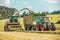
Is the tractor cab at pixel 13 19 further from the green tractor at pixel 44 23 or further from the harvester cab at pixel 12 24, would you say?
the green tractor at pixel 44 23

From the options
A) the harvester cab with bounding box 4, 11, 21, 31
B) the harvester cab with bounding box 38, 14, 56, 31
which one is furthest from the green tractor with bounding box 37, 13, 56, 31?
the harvester cab with bounding box 4, 11, 21, 31

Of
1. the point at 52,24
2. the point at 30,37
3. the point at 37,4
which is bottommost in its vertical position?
the point at 30,37

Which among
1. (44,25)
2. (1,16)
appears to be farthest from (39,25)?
(1,16)

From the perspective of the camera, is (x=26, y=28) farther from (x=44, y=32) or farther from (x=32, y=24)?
(x=44, y=32)

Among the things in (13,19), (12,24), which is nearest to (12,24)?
(12,24)

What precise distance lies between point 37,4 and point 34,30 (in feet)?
1.90

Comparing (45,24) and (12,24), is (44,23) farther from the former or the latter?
(12,24)

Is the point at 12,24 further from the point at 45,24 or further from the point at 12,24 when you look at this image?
the point at 45,24

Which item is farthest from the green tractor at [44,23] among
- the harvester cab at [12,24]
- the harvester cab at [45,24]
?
the harvester cab at [12,24]

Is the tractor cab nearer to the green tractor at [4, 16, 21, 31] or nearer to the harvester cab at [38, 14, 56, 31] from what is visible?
the green tractor at [4, 16, 21, 31]

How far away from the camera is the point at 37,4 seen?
12.7 ft

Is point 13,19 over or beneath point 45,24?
over

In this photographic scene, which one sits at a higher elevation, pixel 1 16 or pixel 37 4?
pixel 37 4

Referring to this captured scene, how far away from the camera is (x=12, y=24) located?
3773 mm
